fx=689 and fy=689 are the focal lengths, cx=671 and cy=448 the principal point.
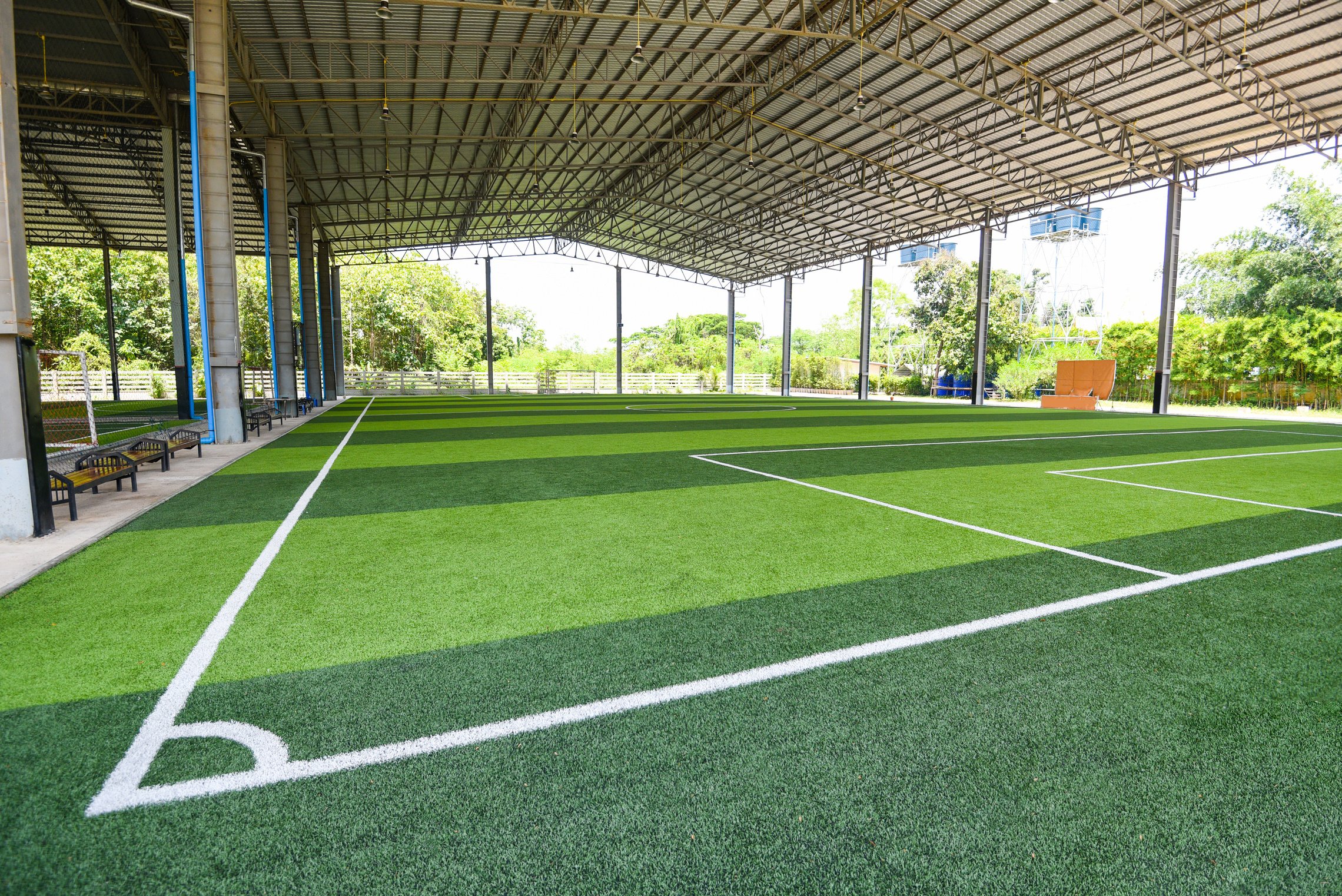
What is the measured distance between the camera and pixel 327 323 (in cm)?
3647

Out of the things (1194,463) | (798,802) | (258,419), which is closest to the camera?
(798,802)

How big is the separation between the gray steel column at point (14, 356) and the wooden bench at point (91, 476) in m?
0.69

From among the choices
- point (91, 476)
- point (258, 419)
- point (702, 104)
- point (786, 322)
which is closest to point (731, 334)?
point (786, 322)

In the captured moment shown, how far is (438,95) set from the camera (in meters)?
23.2

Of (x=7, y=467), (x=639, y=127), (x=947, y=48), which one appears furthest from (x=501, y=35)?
(x=7, y=467)

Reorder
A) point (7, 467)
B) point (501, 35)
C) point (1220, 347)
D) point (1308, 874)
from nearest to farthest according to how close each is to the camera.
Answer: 1. point (1308, 874)
2. point (7, 467)
3. point (501, 35)
4. point (1220, 347)

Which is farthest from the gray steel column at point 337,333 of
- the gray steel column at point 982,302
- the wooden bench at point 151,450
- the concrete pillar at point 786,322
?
the gray steel column at point 982,302

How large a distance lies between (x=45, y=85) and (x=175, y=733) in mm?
26332

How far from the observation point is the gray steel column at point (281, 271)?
2203 centimetres

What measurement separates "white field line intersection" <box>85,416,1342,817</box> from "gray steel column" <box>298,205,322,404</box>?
28313mm

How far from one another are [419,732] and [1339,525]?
27.8 feet

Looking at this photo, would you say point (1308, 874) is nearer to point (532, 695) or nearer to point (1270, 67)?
point (532, 695)

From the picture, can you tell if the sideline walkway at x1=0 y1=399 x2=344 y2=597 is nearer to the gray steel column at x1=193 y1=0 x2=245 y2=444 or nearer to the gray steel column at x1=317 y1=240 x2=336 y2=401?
the gray steel column at x1=193 y1=0 x2=245 y2=444

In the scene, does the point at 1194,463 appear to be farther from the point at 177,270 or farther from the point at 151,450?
the point at 177,270
